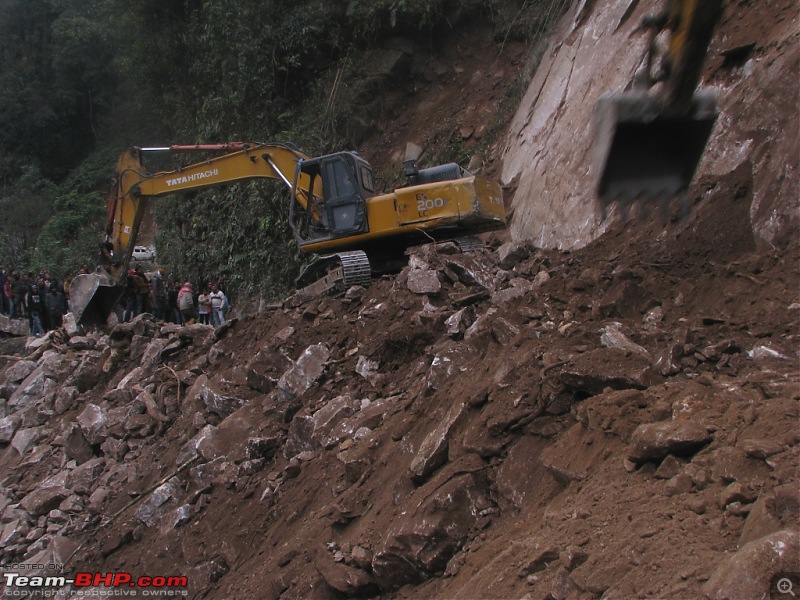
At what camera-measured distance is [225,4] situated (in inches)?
724

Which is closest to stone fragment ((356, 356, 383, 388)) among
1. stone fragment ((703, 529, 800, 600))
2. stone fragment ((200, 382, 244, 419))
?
stone fragment ((200, 382, 244, 419))

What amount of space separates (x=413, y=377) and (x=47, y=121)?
1256 inches

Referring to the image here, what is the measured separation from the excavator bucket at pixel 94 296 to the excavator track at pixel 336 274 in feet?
12.9

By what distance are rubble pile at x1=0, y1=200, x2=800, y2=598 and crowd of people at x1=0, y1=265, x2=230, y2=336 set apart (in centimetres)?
410

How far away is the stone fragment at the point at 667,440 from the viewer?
10.6ft

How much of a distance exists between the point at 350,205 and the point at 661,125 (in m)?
6.48

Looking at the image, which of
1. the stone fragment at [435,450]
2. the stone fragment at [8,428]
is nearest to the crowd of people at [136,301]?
the stone fragment at [8,428]

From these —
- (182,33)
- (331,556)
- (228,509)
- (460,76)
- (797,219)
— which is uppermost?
(182,33)

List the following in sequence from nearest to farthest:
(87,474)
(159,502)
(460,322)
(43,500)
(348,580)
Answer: (348,580)
(460,322)
(159,502)
(43,500)
(87,474)

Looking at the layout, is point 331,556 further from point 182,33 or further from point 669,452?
point 182,33

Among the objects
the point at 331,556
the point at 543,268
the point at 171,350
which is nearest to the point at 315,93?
the point at 171,350

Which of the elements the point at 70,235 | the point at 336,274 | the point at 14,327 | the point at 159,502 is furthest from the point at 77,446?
the point at 70,235

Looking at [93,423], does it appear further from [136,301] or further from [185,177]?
[136,301]

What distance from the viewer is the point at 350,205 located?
9883 millimetres
